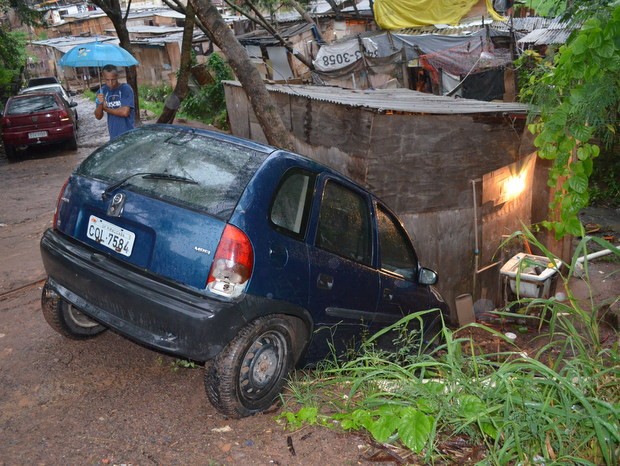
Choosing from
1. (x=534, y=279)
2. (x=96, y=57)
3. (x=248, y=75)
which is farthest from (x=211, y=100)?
(x=534, y=279)

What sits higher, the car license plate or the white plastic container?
the car license plate

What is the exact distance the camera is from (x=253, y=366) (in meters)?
3.57

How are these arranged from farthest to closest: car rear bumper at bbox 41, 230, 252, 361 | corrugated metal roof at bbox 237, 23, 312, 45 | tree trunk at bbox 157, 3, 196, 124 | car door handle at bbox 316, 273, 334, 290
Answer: corrugated metal roof at bbox 237, 23, 312, 45, tree trunk at bbox 157, 3, 196, 124, car door handle at bbox 316, 273, 334, 290, car rear bumper at bbox 41, 230, 252, 361

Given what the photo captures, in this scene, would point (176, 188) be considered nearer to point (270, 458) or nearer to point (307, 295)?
point (307, 295)

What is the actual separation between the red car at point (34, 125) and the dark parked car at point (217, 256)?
38.0ft

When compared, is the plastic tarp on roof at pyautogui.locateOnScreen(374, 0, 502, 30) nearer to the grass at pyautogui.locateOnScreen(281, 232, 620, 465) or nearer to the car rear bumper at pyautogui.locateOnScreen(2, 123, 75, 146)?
the car rear bumper at pyautogui.locateOnScreen(2, 123, 75, 146)

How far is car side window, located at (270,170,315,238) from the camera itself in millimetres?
3639

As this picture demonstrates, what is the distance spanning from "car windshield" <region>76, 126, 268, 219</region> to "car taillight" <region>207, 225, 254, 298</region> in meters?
0.15

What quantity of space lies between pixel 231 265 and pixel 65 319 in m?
1.80

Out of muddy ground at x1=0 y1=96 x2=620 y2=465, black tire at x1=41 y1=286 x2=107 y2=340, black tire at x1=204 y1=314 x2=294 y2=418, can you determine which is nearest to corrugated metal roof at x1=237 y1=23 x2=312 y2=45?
muddy ground at x1=0 y1=96 x2=620 y2=465

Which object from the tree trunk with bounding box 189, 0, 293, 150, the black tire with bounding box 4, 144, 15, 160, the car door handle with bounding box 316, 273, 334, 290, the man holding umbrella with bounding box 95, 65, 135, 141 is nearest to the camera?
the car door handle with bounding box 316, 273, 334, 290

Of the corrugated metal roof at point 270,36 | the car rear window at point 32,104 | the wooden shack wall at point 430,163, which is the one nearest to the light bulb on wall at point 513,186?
the wooden shack wall at point 430,163

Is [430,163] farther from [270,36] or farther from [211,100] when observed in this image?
[270,36]

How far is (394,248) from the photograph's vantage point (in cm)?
493
